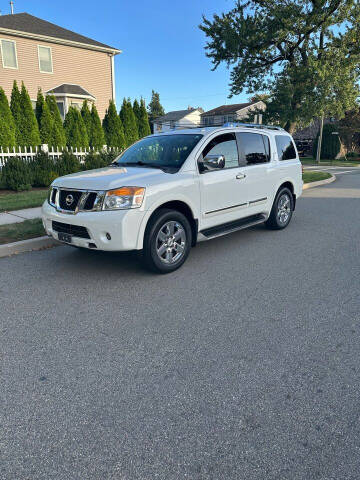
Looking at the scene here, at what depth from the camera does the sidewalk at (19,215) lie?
7266 mm

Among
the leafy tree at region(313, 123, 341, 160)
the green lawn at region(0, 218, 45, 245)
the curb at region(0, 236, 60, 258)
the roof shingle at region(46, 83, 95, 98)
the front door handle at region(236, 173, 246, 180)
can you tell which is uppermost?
the roof shingle at region(46, 83, 95, 98)

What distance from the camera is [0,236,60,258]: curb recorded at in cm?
570

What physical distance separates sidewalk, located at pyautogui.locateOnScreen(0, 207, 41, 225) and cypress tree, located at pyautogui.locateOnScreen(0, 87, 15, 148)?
6497mm

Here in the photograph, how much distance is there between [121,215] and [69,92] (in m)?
22.0

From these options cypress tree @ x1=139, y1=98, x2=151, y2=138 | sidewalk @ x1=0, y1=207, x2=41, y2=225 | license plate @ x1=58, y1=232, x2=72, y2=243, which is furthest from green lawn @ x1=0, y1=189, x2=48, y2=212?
cypress tree @ x1=139, y1=98, x2=151, y2=138

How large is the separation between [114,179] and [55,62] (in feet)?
76.8

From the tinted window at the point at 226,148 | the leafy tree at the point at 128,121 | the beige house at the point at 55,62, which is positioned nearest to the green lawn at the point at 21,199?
the tinted window at the point at 226,148

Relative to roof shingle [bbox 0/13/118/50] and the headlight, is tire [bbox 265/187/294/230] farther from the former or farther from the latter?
roof shingle [bbox 0/13/118/50]

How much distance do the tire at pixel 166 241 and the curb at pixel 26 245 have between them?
7.61ft

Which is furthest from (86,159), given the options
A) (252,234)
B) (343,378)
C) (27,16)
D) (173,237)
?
(27,16)

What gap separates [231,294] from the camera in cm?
426

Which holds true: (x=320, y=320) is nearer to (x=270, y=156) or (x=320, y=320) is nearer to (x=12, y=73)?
(x=270, y=156)

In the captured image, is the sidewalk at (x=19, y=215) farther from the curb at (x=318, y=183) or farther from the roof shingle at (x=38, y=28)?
the roof shingle at (x=38, y=28)

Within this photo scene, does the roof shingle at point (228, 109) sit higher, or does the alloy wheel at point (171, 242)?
the roof shingle at point (228, 109)
